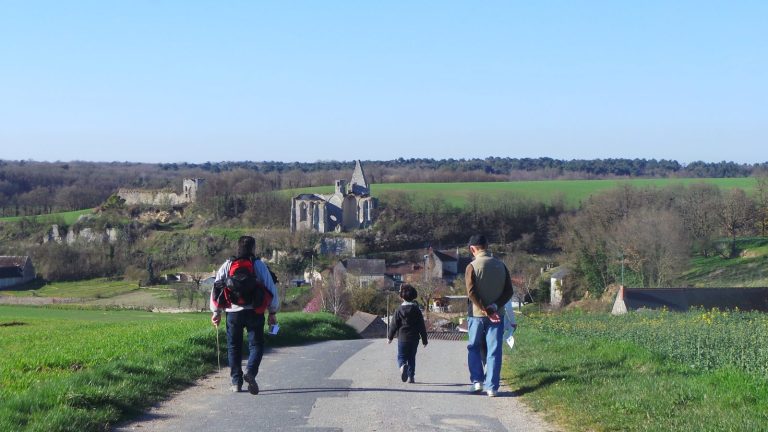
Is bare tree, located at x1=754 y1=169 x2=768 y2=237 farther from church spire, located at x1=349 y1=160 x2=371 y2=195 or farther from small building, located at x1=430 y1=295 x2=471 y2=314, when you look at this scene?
church spire, located at x1=349 y1=160 x2=371 y2=195

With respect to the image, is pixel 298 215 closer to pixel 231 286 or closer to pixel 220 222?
A: pixel 220 222

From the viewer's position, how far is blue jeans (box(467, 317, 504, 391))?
10.9 m

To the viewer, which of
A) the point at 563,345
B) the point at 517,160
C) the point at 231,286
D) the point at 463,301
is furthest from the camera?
the point at 517,160

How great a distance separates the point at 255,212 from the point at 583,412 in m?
97.6

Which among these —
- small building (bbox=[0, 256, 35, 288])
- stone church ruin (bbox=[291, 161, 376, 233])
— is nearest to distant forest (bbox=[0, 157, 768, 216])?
stone church ruin (bbox=[291, 161, 376, 233])

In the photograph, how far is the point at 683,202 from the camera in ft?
247

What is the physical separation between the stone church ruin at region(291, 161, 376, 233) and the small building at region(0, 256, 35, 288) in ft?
84.6

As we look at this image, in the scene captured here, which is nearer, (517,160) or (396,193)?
(396,193)

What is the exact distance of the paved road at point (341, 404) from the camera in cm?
866

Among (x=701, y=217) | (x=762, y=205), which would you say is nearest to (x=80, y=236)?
(x=701, y=217)

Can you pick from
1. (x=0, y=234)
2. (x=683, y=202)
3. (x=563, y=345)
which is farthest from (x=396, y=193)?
(x=563, y=345)

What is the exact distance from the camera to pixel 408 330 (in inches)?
504

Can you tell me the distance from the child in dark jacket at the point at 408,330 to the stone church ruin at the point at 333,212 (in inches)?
3279

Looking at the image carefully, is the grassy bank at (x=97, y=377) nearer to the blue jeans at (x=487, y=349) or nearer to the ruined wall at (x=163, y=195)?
the blue jeans at (x=487, y=349)
